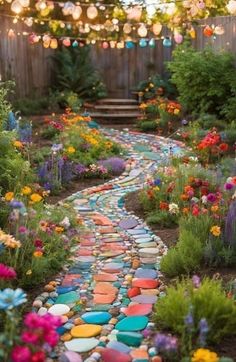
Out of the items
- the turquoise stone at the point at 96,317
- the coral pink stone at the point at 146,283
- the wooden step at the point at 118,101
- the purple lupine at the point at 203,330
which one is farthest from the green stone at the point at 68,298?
the wooden step at the point at 118,101

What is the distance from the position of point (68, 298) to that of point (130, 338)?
74cm

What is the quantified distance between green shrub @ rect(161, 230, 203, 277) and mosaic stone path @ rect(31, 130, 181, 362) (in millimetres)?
132

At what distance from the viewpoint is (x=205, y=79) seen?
33.2 feet

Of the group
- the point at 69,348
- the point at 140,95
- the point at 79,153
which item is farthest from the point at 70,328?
the point at 140,95

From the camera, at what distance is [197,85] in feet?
33.9

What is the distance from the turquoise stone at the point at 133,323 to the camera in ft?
10.7

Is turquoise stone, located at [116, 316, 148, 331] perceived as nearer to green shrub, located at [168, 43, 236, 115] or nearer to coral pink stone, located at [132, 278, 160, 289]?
coral pink stone, located at [132, 278, 160, 289]

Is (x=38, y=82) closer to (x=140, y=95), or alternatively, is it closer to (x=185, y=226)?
(x=140, y=95)

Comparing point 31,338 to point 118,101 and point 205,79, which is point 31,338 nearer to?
point 205,79

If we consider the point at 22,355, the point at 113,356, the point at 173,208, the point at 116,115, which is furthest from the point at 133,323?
the point at 116,115

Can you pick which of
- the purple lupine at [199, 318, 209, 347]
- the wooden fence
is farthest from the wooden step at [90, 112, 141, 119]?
the purple lupine at [199, 318, 209, 347]

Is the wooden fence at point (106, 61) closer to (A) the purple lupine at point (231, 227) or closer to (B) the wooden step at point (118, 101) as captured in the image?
(B) the wooden step at point (118, 101)

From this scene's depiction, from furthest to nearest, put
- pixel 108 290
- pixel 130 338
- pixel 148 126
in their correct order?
pixel 148 126 → pixel 108 290 → pixel 130 338

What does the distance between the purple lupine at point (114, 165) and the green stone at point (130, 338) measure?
14.6 ft
